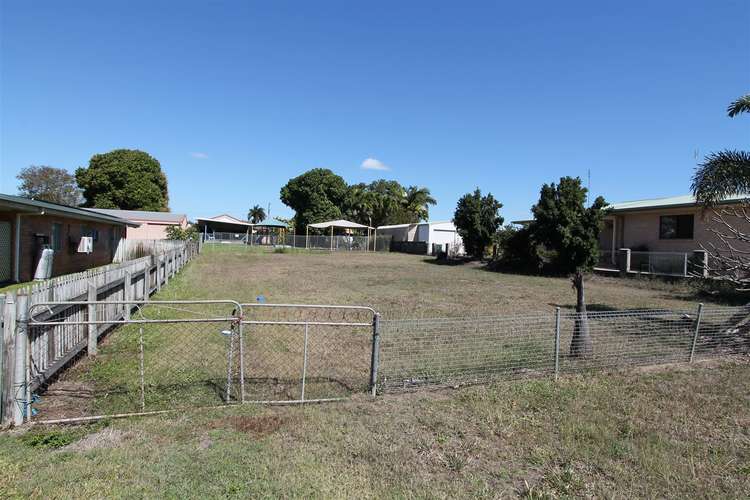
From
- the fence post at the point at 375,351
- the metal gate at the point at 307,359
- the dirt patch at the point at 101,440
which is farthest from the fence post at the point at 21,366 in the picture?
the fence post at the point at 375,351

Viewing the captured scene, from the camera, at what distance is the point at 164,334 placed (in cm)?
747

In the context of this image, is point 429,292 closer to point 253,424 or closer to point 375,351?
point 375,351

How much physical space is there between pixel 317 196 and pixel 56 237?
43.2 metres

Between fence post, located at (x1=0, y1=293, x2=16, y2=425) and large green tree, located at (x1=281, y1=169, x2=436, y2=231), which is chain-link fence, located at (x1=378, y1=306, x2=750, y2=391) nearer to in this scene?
fence post, located at (x1=0, y1=293, x2=16, y2=425)

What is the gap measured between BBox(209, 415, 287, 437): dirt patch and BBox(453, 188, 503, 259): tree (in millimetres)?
27112

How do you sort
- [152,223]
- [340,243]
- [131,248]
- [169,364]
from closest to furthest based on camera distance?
[169,364] → [131,248] → [152,223] → [340,243]

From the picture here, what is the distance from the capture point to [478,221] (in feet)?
98.1

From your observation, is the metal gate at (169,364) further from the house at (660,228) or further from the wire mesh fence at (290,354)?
the house at (660,228)

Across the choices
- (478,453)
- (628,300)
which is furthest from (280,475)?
(628,300)

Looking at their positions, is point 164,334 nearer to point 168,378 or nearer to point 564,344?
point 168,378

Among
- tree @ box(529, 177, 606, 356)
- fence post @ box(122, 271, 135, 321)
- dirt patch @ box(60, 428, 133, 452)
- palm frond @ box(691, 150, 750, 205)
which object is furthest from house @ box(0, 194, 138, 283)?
tree @ box(529, 177, 606, 356)

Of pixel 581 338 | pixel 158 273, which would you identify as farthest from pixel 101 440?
pixel 158 273

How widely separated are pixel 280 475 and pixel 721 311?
23.7 feet

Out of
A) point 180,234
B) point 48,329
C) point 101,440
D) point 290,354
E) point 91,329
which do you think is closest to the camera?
point 101,440
